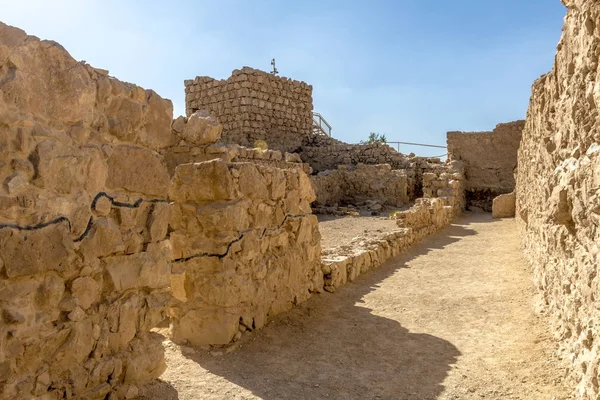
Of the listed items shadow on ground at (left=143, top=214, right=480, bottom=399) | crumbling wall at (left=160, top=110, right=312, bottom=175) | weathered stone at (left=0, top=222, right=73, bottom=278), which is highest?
crumbling wall at (left=160, top=110, right=312, bottom=175)

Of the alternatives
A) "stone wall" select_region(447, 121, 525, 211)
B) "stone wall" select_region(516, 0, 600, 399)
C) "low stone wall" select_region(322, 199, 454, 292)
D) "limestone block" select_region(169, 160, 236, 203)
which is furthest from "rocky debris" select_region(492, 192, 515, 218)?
"limestone block" select_region(169, 160, 236, 203)

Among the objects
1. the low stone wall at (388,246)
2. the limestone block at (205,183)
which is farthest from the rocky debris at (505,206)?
the limestone block at (205,183)

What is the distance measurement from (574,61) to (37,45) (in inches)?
141

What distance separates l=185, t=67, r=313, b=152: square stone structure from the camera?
16.7 meters

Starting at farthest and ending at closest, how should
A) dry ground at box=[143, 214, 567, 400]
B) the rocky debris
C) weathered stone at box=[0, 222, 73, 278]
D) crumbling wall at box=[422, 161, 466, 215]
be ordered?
crumbling wall at box=[422, 161, 466, 215] < the rocky debris < dry ground at box=[143, 214, 567, 400] < weathered stone at box=[0, 222, 73, 278]

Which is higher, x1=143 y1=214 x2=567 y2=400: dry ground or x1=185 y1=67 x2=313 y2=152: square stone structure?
x1=185 y1=67 x2=313 y2=152: square stone structure

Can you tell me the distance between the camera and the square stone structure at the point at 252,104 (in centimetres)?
1670

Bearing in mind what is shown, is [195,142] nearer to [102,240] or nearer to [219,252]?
[219,252]

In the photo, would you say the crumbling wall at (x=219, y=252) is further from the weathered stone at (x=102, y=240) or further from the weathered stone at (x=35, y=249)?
the weathered stone at (x=35, y=249)

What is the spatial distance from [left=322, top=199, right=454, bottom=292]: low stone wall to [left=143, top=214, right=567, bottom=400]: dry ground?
0.27m

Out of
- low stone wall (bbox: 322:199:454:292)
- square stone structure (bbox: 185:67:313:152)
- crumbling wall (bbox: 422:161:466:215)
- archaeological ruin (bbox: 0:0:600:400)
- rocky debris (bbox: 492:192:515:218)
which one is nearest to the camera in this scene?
archaeological ruin (bbox: 0:0:600:400)

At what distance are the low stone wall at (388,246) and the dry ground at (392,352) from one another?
27 centimetres

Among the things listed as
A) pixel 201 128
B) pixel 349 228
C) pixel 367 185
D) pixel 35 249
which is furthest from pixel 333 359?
pixel 367 185

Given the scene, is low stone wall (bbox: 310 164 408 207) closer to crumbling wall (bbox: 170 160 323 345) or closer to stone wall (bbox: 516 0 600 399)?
crumbling wall (bbox: 170 160 323 345)
